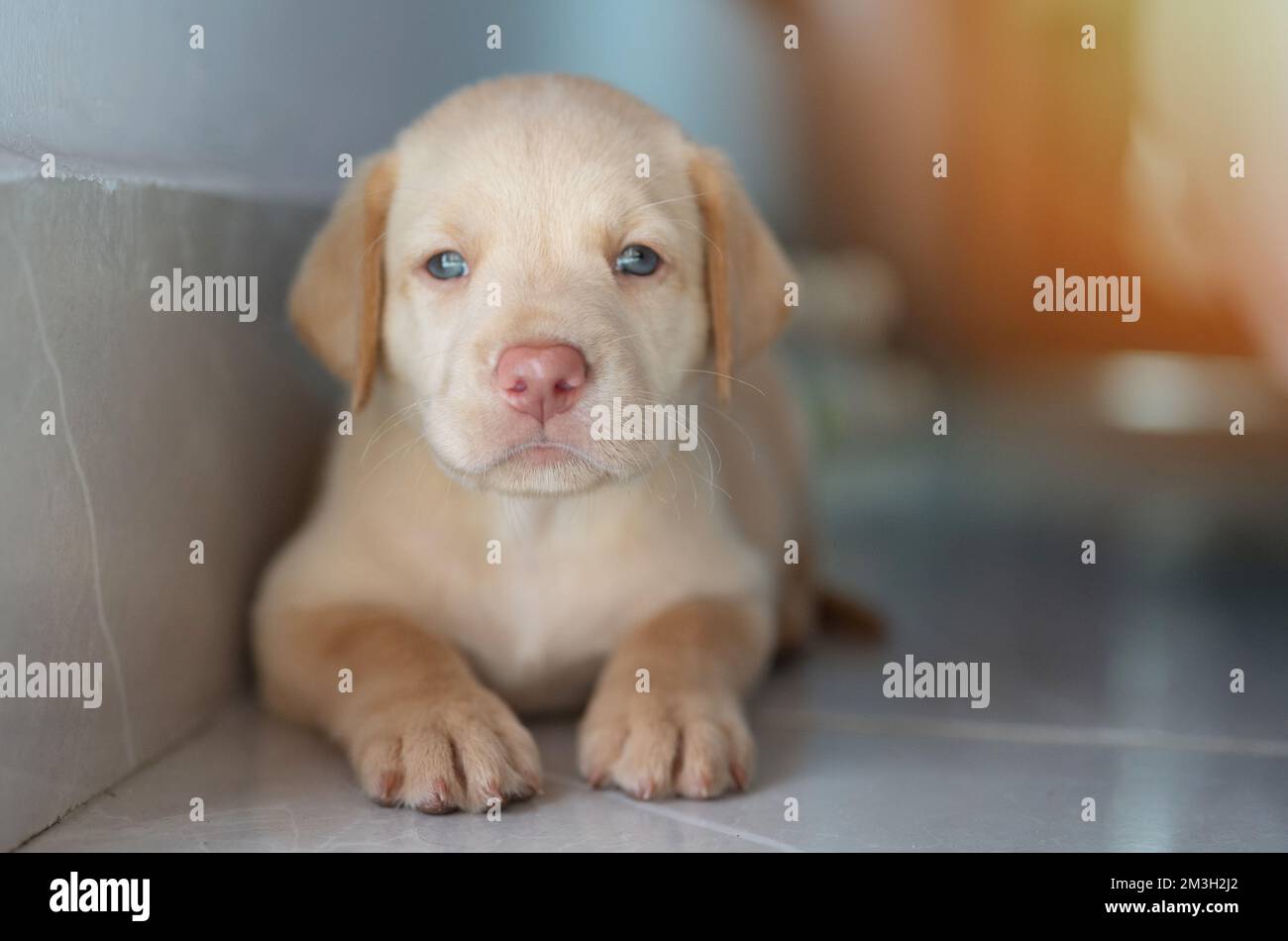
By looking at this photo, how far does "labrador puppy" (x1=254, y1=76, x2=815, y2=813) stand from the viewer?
7.94 feet

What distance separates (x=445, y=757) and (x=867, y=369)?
228 inches

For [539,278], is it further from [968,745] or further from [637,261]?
[968,745]

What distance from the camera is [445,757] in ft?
7.69

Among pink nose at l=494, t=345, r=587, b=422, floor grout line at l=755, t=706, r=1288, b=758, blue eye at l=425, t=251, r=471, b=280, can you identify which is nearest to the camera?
pink nose at l=494, t=345, r=587, b=422

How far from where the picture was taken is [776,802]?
2449 millimetres

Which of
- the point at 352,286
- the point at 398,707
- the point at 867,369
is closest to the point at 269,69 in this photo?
the point at 352,286

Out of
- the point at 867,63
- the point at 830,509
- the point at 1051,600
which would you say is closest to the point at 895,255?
the point at 867,63

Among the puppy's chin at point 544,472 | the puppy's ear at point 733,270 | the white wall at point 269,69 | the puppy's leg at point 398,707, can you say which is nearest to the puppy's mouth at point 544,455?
the puppy's chin at point 544,472

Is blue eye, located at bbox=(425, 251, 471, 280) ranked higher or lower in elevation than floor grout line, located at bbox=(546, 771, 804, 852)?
higher

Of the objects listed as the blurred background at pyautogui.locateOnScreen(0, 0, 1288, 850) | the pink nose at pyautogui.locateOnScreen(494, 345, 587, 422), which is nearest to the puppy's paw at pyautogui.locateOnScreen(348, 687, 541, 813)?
the blurred background at pyautogui.locateOnScreen(0, 0, 1288, 850)

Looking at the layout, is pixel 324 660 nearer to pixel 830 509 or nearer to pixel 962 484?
pixel 830 509

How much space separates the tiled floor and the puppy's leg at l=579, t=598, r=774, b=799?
5cm

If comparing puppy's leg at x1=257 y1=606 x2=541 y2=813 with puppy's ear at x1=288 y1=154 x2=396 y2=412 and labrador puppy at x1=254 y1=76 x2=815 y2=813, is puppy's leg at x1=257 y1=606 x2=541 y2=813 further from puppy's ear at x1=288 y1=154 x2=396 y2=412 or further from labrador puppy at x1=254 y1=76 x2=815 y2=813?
puppy's ear at x1=288 y1=154 x2=396 y2=412

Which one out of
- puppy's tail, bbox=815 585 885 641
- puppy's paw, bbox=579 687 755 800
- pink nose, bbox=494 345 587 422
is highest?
pink nose, bbox=494 345 587 422
